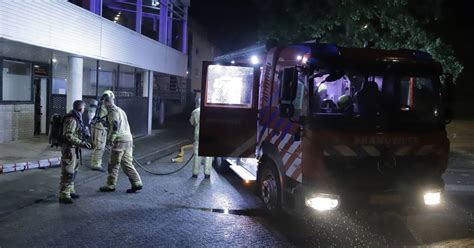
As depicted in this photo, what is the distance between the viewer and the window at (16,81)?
505 inches

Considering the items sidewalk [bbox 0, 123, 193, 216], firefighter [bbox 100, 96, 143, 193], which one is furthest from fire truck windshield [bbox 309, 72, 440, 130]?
sidewalk [bbox 0, 123, 193, 216]

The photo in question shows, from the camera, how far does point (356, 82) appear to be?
6.39 meters

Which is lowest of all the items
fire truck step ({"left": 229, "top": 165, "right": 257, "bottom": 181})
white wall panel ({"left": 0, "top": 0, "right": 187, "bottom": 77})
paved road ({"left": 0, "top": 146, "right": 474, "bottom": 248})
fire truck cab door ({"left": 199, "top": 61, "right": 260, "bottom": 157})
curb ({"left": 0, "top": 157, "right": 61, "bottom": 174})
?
paved road ({"left": 0, "top": 146, "right": 474, "bottom": 248})

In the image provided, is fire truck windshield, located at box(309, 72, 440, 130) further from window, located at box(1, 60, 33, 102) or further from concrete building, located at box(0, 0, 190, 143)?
window, located at box(1, 60, 33, 102)

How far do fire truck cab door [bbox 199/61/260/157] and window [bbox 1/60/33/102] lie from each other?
746 centimetres

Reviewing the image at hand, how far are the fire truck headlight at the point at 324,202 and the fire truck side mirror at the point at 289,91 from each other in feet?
3.71

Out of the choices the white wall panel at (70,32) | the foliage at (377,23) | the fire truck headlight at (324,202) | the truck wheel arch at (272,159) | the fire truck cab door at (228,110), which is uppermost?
the foliage at (377,23)

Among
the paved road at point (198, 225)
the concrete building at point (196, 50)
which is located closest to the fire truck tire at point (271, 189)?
the paved road at point (198, 225)

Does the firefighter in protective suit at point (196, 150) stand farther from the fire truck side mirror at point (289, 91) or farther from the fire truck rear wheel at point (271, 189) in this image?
the fire truck side mirror at point (289, 91)

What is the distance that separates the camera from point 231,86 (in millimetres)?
7973

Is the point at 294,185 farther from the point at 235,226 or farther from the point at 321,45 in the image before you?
the point at 321,45

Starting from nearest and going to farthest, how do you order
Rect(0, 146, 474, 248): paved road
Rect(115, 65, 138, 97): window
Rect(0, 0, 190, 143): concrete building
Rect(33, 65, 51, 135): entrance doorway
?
Rect(0, 146, 474, 248): paved road < Rect(0, 0, 190, 143): concrete building < Rect(33, 65, 51, 135): entrance doorway < Rect(115, 65, 138, 97): window

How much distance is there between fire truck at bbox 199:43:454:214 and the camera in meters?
5.71

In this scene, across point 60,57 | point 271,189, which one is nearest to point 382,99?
point 271,189
